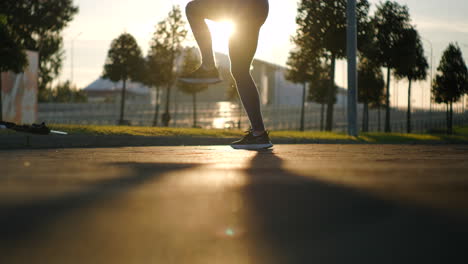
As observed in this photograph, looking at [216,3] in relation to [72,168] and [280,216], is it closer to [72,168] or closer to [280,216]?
[72,168]

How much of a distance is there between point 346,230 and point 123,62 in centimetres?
5095

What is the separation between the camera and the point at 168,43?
147ft

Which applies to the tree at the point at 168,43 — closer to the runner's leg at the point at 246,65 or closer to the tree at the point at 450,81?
the tree at the point at 450,81

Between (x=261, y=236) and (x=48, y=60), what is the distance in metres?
63.0

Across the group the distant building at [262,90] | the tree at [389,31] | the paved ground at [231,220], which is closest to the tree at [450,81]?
the tree at [389,31]

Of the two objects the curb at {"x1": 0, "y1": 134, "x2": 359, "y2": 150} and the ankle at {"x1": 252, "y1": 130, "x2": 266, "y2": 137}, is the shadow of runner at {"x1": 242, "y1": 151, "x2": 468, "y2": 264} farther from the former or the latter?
the curb at {"x1": 0, "y1": 134, "x2": 359, "y2": 150}

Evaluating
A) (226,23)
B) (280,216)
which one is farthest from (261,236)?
(226,23)

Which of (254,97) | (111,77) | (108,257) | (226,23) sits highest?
(111,77)

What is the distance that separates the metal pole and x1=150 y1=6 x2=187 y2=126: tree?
27188 millimetres

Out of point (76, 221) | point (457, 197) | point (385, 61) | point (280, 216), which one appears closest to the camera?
point (76, 221)

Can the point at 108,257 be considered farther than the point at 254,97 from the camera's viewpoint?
No

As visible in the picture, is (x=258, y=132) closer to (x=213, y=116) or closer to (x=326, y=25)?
(x=326, y=25)

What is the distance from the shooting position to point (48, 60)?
6109cm

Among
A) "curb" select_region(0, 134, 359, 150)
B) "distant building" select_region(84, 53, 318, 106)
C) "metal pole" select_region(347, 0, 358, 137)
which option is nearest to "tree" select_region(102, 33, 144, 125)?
"metal pole" select_region(347, 0, 358, 137)
